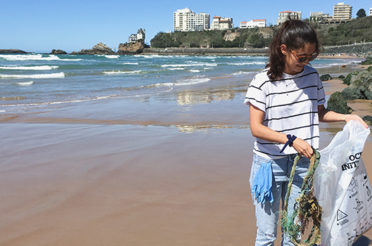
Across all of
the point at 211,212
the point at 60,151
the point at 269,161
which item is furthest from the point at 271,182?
the point at 60,151

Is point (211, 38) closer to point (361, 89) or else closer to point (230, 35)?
point (230, 35)

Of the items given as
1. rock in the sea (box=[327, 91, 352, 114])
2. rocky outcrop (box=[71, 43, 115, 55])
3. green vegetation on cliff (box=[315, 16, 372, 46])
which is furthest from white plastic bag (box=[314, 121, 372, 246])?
rocky outcrop (box=[71, 43, 115, 55])

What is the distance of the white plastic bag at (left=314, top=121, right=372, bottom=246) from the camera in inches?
78.8

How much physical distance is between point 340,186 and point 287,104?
0.53 metres

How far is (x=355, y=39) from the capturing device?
121562 millimetres

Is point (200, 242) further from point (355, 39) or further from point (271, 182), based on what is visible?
point (355, 39)

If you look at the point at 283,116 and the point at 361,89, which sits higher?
the point at 283,116

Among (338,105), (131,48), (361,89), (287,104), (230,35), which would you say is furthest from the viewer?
(230,35)

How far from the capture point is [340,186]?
201cm

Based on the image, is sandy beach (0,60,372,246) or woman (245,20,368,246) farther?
sandy beach (0,60,372,246)

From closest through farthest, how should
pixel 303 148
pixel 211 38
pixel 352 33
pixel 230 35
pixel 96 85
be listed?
1. pixel 303 148
2. pixel 96 85
3. pixel 352 33
4. pixel 211 38
5. pixel 230 35

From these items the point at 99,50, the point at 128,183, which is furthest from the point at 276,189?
the point at 99,50

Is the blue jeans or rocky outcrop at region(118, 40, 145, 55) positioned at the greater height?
rocky outcrop at region(118, 40, 145, 55)

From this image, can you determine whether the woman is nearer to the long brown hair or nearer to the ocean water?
Result: the long brown hair
